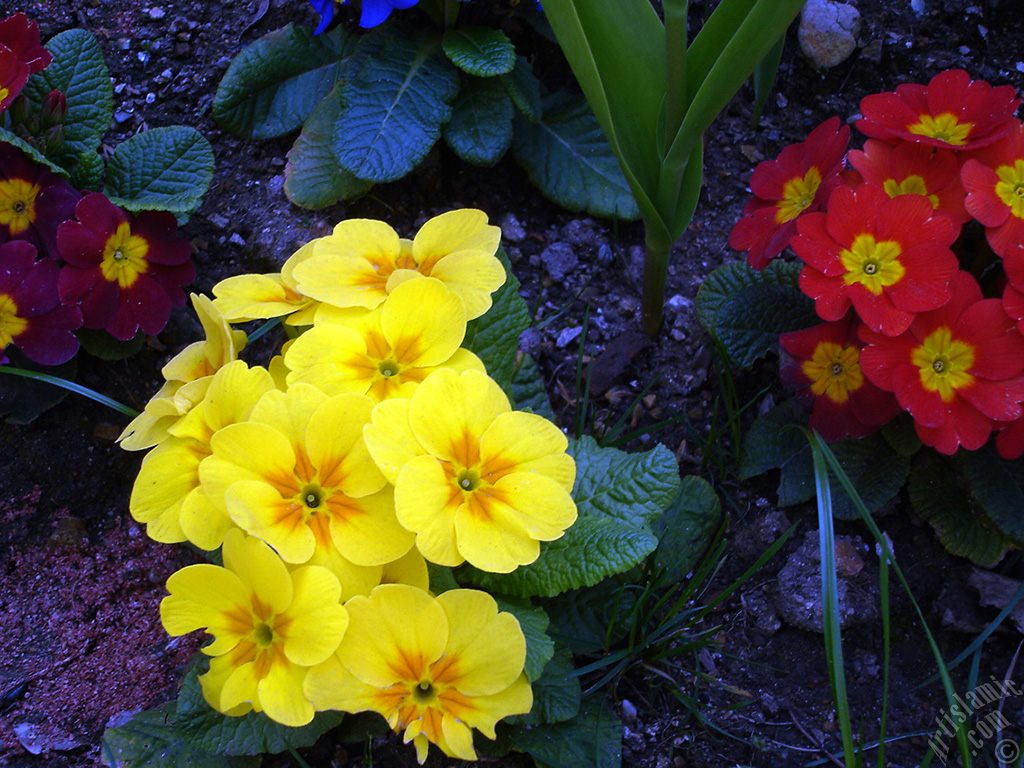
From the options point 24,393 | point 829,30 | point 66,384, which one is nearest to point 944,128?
point 829,30

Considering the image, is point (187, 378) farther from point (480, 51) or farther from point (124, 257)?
point (480, 51)

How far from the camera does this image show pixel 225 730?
1326 mm

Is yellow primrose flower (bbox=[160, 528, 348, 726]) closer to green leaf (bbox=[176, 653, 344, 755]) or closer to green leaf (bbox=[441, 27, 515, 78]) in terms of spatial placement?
green leaf (bbox=[176, 653, 344, 755])

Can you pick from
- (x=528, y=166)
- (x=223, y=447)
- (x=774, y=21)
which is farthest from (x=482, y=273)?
(x=528, y=166)

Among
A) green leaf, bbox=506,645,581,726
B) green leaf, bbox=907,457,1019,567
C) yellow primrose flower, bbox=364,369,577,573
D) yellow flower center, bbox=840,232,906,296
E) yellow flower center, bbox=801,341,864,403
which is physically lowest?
green leaf, bbox=506,645,581,726

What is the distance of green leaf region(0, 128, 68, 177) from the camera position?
5.24 feet

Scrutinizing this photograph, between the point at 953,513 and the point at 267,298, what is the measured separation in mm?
1192

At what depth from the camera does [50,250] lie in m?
1.71

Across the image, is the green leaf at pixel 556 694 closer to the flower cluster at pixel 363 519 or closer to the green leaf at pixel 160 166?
the flower cluster at pixel 363 519

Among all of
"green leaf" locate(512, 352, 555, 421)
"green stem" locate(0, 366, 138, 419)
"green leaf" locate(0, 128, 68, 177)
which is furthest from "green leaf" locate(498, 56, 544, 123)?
"green stem" locate(0, 366, 138, 419)

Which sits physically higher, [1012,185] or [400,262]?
[1012,185]

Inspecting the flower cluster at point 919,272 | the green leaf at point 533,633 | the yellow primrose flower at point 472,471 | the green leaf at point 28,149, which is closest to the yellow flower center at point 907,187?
the flower cluster at point 919,272

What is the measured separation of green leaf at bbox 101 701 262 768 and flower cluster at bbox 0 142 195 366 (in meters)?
0.69

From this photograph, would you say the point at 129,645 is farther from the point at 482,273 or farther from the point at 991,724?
the point at 991,724
